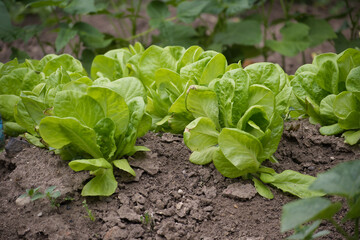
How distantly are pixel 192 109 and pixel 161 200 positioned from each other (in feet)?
1.08

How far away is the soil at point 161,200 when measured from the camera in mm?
1196

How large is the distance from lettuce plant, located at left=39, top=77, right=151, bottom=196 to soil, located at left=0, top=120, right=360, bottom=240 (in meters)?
Answer: 0.06

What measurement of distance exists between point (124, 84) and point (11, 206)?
566 millimetres

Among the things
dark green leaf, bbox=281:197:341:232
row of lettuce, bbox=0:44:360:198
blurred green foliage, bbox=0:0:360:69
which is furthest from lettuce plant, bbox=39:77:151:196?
blurred green foliage, bbox=0:0:360:69

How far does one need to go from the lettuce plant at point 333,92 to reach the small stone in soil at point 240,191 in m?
0.42

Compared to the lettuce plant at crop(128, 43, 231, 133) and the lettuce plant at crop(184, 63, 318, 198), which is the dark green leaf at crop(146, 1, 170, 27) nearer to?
the lettuce plant at crop(128, 43, 231, 133)

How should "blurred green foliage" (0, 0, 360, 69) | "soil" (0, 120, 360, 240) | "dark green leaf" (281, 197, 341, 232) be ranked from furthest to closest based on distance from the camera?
1. "blurred green foliage" (0, 0, 360, 69)
2. "soil" (0, 120, 360, 240)
3. "dark green leaf" (281, 197, 341, 232)

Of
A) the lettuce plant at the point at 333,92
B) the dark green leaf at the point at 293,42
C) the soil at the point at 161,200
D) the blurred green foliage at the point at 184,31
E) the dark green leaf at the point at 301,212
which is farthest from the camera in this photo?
the dark green leaf at the point at 293,42

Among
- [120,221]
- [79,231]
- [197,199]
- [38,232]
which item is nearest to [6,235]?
[38,232]

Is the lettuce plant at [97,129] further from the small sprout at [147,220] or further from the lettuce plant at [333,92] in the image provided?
the lettuce plant at [333,92]

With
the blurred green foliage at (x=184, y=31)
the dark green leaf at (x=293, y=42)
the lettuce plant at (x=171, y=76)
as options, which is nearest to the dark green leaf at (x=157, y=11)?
the blurred green foliage at (x=184, y=31)

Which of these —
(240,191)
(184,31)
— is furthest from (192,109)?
(184,31)

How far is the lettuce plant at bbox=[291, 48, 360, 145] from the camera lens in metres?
1.42

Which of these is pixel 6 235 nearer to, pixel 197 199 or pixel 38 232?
pixel 38 232
